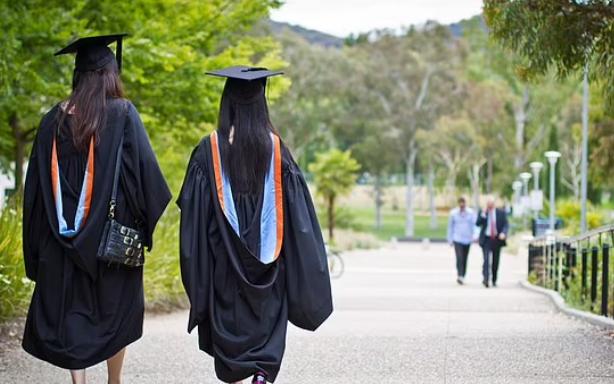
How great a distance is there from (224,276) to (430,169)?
67.4m

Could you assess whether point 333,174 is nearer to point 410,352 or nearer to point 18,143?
point 18,143

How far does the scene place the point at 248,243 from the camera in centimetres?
602

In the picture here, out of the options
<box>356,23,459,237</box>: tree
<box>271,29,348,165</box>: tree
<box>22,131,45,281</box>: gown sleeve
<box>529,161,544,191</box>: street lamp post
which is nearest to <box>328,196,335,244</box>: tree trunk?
<box>529,161,544,191</box>: street lamp post

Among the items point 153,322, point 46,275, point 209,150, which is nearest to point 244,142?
point 209,150

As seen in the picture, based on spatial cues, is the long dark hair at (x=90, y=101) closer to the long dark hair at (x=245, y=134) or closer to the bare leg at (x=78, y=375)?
the long dark hair at (x=245, y=134)

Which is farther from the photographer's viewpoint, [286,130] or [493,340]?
[286,130]

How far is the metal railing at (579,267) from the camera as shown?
12462 millimetres

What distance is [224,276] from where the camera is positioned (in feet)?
19.7

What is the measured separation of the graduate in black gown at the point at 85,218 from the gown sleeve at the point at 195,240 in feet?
0.43

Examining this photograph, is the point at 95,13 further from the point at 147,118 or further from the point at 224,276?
the point at 224,276

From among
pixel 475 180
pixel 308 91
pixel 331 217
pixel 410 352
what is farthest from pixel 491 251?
pixel 475 180

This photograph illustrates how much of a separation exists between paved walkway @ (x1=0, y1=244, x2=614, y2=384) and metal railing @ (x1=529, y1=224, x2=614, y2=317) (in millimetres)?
468

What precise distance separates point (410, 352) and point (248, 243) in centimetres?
343

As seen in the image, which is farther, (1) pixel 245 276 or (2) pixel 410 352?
(2) pixel 410 352
